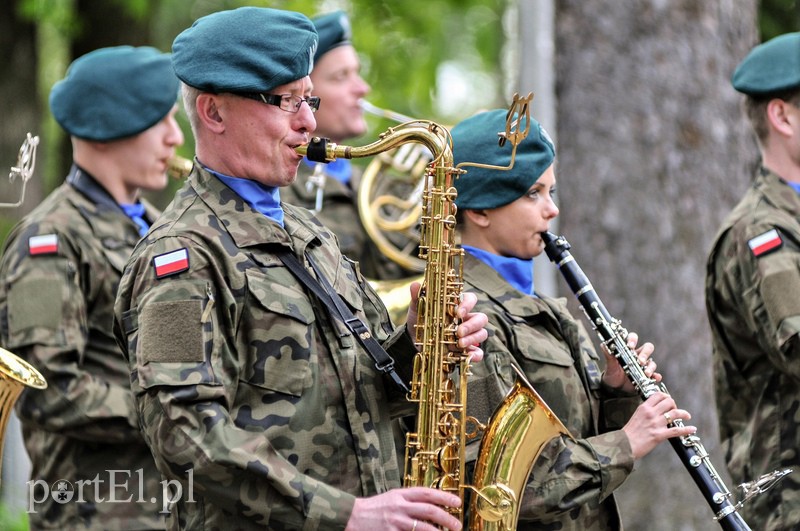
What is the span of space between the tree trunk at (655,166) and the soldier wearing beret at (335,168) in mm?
1409

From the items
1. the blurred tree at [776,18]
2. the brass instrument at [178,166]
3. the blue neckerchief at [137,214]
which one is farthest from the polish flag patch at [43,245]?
the blurred tree at [776,18]

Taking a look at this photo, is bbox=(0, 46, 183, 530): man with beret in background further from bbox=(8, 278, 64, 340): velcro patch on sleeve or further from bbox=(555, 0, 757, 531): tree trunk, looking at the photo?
bbox=(555, 0, 757, 531): tree trunk

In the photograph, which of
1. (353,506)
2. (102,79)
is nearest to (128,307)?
(353,506)

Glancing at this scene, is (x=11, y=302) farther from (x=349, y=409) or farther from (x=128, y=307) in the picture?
(x=349, y=409)

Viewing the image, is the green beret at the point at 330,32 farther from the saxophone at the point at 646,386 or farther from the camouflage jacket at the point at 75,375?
the saxophone at the point at 646,386

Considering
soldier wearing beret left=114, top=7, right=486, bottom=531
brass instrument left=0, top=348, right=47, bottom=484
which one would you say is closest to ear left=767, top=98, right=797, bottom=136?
soldier wearing beret left=114, top=7, right=486, bottom=531

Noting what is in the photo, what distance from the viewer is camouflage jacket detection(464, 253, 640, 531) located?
14.8 feet

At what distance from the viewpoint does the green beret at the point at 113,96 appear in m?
5.90

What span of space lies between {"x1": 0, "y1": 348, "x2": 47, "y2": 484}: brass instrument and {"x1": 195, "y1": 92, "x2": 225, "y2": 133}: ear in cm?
98

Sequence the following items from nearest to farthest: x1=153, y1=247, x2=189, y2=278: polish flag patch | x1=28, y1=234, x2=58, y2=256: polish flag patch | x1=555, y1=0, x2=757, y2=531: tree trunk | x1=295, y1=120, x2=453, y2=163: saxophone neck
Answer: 1. x1=153, y1=247, x2=189, y2=278: polish flag patch
2. x1=295, y1=120, x2=453, y2=163: saxophone neck
3. x1=28, y1=234, x2=58, y2=256: polish flag patch
4. x1=555, y1=0, x2=757, y2=531: tree trunk

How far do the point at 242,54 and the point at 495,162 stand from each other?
1299 mm

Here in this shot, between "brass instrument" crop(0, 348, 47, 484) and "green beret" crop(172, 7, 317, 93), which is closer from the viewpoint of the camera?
"green beret" crop(172, 7, 317, 93)

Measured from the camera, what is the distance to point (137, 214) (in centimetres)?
596

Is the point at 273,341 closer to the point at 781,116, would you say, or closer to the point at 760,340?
the point at 760,340
